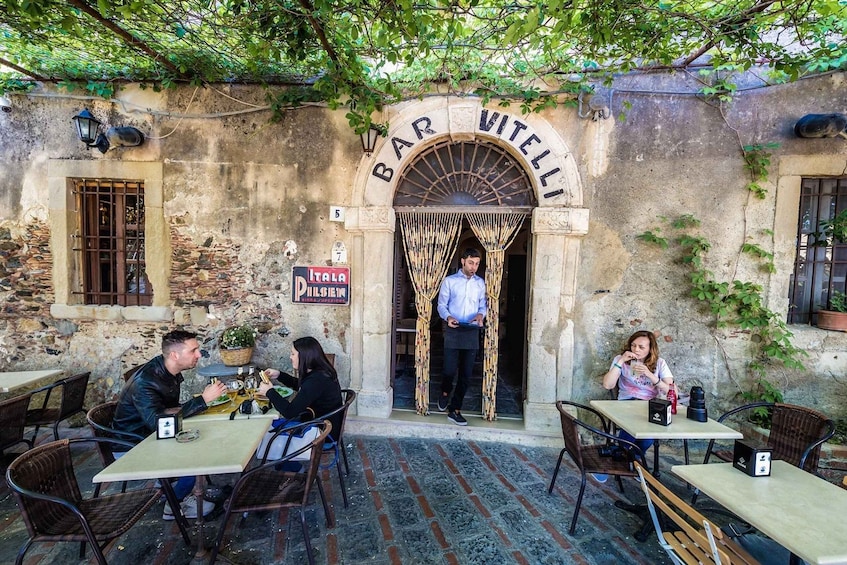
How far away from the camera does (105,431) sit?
2.57 metres

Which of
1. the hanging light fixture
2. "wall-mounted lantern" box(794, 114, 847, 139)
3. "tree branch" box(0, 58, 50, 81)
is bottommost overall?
the hanging light fixture

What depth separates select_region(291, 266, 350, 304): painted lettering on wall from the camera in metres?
4.22

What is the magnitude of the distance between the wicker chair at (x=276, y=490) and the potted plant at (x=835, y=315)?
15.8ft

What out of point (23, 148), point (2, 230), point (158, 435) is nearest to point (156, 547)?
point (158, 435)

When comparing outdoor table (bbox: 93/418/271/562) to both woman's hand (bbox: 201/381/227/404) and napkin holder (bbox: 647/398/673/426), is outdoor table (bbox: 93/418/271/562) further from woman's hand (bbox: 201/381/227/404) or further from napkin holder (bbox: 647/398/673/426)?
napkin holder (bbox: 647/398/673/426)

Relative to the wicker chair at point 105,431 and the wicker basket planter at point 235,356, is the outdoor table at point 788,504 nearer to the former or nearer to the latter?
the wicker chair at point 105,431

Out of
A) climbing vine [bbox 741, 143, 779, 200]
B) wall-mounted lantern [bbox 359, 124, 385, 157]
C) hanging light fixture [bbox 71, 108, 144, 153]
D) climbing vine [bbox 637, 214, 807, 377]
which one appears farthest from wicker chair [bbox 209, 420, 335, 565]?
climbing vine [bbox 741, 143, 779, 200]

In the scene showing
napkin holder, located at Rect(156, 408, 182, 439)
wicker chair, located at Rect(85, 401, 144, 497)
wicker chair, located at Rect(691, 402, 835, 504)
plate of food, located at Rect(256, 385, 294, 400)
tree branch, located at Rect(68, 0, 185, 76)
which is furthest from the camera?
plate of food, located at Rect(256, 385, 294, 400)

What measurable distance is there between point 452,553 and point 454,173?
3432 millimetres

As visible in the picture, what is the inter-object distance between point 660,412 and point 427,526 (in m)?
1.84

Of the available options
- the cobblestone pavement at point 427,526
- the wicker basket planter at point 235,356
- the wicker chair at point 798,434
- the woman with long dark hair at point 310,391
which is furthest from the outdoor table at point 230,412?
the wicker chair at point 798,434

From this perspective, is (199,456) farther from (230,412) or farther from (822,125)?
(822,125)

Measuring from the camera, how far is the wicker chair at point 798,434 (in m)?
2.62

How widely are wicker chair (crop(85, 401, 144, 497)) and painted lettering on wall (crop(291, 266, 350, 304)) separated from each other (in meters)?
1.90
